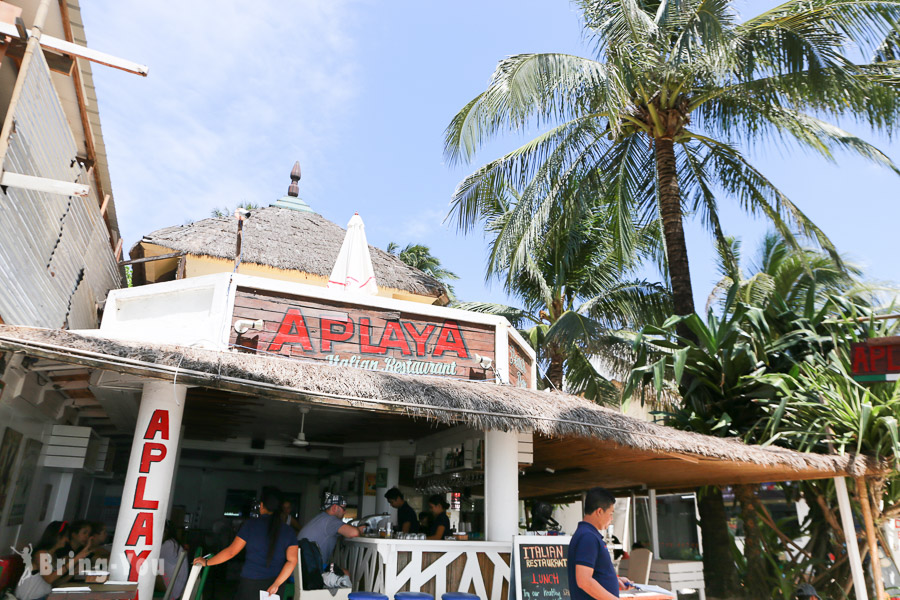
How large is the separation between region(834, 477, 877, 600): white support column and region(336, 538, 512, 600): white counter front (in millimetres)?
4671

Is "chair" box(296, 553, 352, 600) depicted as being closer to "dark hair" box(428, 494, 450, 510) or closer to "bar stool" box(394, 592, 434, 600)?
"bar stool" box(394, 592, 434, 600)

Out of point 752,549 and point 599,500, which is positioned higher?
point 599,500

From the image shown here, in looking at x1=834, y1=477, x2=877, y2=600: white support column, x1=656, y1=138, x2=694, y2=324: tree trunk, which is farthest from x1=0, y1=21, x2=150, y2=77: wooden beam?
x1=834, y1=477, x2=877, y2=600: white support column

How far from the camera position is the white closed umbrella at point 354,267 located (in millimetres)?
8241

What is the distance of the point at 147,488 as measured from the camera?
231 inches

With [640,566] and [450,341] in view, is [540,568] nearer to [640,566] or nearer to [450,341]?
[450,341]

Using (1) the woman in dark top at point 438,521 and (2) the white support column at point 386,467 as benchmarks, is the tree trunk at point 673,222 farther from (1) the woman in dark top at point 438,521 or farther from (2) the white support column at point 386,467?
(1) the woman in dark top at point 438,521

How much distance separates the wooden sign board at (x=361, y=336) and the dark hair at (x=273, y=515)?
1791 millimetres

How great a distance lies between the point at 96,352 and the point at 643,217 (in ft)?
35.1

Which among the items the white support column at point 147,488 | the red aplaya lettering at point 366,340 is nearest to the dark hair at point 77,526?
the white support column at point 147,488

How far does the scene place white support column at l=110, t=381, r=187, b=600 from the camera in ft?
18.6

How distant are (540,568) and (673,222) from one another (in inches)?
279

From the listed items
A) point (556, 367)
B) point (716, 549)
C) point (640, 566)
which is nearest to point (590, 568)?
point (640, 566)

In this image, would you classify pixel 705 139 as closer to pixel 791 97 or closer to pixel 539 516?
pixel 791 97
